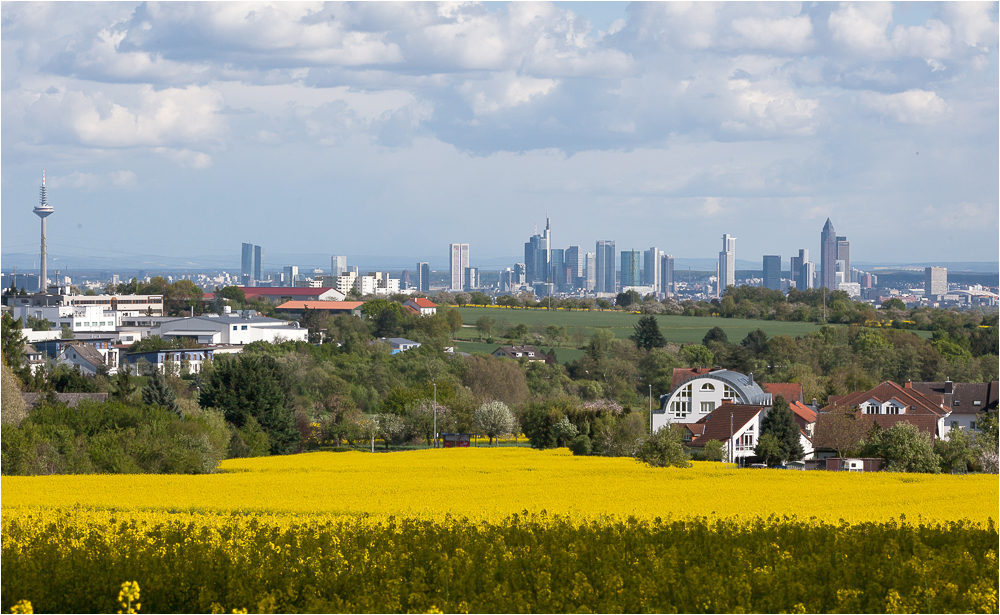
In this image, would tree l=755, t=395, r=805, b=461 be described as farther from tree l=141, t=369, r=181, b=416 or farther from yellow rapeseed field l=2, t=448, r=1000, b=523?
tree l=141, t=369, r=181, b=416

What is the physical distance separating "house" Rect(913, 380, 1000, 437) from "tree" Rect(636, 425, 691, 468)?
32.7m

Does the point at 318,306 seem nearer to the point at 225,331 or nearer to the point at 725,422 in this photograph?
the point at 225,331

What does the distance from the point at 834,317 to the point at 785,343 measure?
107 ft

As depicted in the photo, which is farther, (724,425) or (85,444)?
(724,425)

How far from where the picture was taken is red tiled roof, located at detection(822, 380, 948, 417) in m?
56.8

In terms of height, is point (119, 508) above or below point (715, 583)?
below

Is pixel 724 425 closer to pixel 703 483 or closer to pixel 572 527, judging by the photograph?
pixel 703 483

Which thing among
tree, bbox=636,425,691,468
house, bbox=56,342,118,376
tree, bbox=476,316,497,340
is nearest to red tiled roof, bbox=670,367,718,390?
tree, bbox=636,425,691,468

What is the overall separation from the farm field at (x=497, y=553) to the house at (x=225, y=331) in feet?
283

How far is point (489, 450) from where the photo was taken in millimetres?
44781

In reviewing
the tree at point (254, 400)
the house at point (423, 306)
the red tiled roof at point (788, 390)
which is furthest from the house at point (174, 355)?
the red tiled roof at point (788, 390)

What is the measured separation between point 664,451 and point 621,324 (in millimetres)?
85277

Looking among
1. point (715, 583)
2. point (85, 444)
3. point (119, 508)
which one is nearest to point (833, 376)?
point (85, 444)

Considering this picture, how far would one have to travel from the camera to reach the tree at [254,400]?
157 ft
